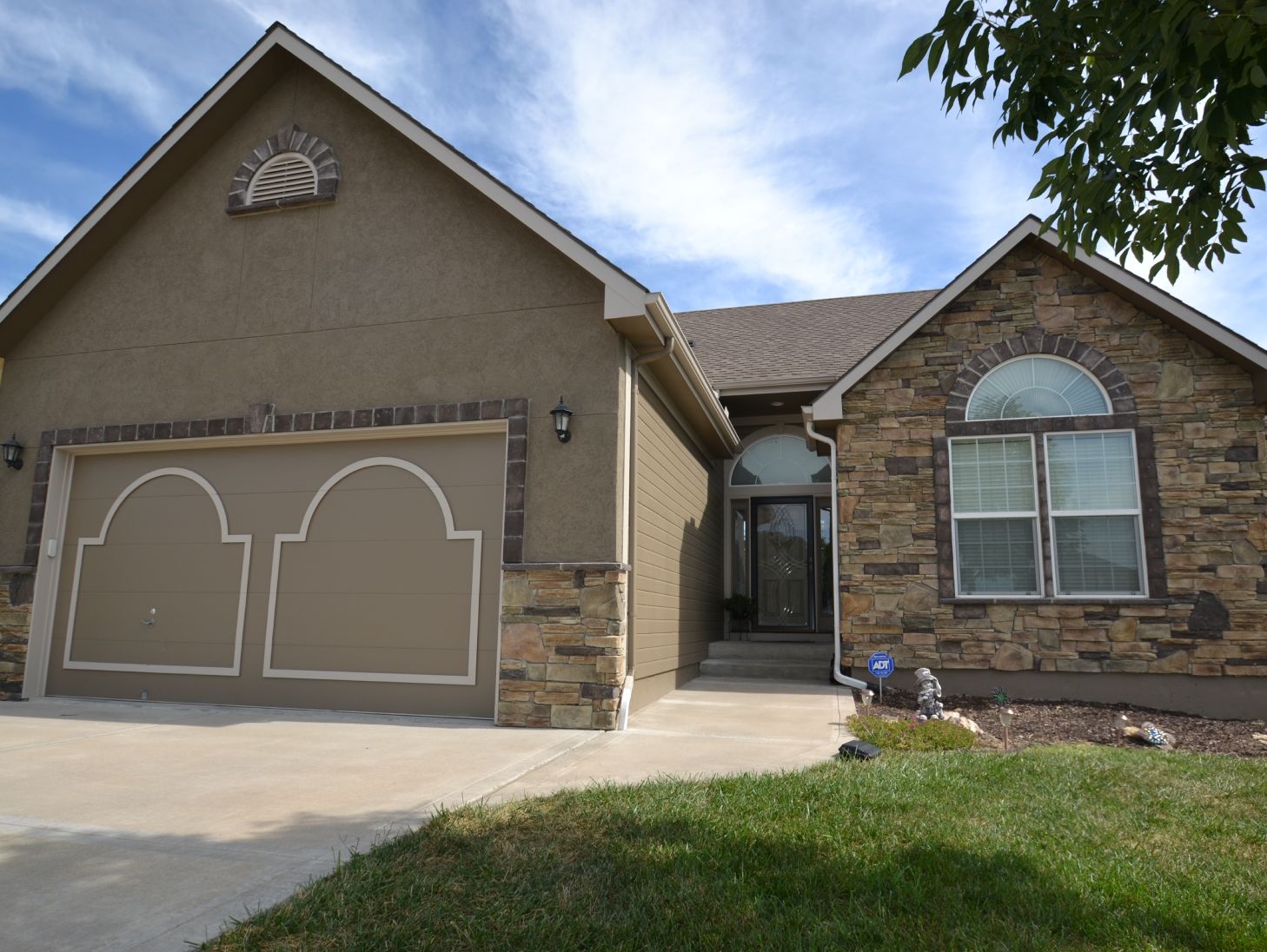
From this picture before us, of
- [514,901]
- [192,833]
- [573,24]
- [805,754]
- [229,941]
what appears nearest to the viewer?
[229,941]

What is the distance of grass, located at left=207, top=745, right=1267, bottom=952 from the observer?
2754 mm

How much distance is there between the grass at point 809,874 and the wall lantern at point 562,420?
3.39 metres

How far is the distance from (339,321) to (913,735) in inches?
249

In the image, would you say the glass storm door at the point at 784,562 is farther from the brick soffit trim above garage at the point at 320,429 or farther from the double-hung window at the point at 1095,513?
the brick soffit trim above garage at the point at 320,429

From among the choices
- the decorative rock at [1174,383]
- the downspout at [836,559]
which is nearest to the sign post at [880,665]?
the downspout at [836,559]

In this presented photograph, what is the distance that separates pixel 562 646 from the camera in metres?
7.11

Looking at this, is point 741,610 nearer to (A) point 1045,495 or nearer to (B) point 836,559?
(B) point 836,559

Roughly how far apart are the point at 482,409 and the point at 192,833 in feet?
14.5

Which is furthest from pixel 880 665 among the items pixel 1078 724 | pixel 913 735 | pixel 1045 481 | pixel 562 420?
pixel 562 420

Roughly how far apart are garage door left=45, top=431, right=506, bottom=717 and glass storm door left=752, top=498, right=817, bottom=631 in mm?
5820

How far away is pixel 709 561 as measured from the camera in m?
12.0

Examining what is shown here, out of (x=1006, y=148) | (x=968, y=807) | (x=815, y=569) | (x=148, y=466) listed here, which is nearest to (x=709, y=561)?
(x=815, y=569)

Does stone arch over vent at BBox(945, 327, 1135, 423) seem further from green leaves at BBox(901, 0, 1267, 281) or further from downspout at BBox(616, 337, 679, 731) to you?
green leaves at BBox(901, 0, 1267, 281)

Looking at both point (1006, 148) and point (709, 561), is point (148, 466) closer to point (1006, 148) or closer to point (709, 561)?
point (709, 561)
